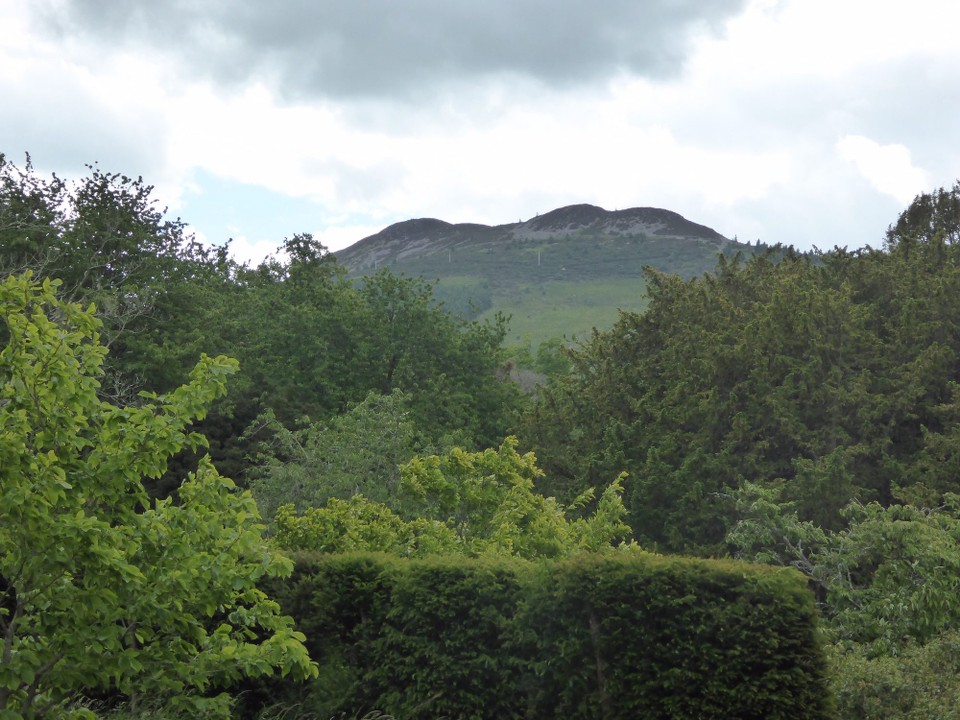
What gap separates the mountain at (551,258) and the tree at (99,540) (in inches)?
4973

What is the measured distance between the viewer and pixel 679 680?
317 inches

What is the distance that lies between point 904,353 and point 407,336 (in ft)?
59.0

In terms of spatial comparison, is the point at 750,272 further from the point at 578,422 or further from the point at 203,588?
the point at 203,588

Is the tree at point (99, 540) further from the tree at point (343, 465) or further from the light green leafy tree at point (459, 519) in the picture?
the tree at point (343, 465)

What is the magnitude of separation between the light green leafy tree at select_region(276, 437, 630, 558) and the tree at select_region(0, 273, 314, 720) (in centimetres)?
519

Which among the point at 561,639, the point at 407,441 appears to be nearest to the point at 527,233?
the point at 407,441

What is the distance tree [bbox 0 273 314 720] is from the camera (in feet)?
21.0

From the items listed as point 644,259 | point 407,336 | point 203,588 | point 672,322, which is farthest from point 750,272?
point 644,259

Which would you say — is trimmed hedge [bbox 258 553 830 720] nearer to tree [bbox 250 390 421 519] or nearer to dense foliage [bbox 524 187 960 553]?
tree [bbox 250 390 421 519]

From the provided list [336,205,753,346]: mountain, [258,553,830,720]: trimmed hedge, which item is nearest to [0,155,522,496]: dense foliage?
[258,553,830,720]: trimmed hedge

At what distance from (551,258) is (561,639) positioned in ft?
558

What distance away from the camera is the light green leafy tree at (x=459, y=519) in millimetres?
12414

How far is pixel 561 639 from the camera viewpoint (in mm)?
8562

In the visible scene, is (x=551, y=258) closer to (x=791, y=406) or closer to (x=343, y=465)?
(x=791, y=406)
